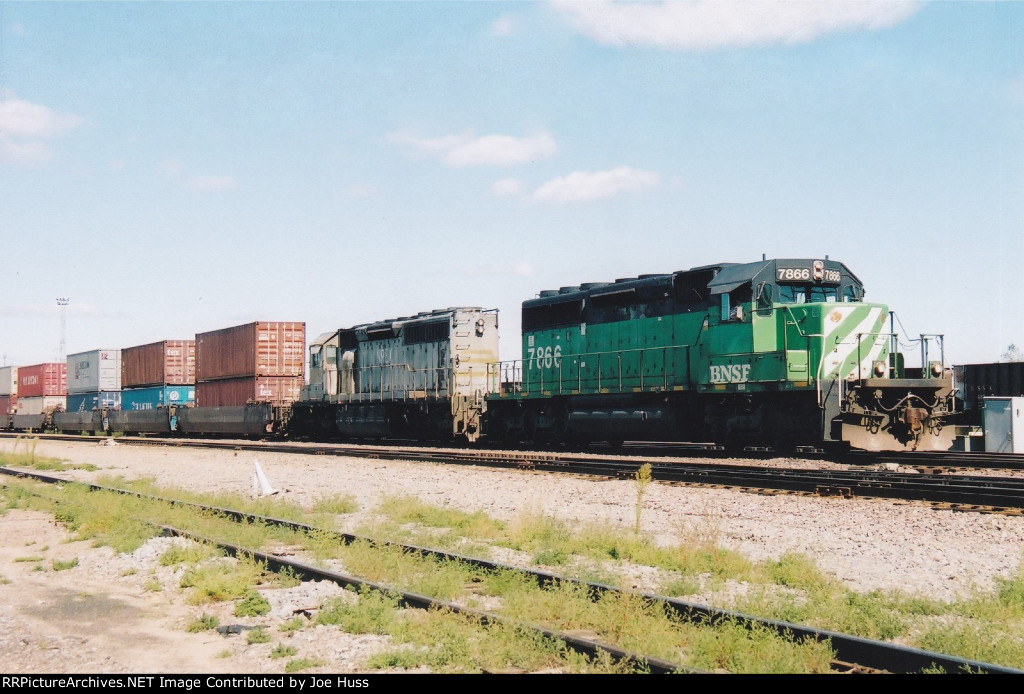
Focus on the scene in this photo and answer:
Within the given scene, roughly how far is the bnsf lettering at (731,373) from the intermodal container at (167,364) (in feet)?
90.2

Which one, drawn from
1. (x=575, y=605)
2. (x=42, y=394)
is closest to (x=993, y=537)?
(x=575, y=605)

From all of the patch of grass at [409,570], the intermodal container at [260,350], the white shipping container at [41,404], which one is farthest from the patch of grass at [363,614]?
the white shipping container at [41,404]

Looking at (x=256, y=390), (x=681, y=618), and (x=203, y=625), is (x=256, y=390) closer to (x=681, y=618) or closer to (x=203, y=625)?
(x=203, y=625)

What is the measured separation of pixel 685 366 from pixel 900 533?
9.25 m

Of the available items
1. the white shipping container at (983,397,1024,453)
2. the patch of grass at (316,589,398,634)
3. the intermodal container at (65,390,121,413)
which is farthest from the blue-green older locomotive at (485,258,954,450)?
the intermodal container at (65,390,121,413)

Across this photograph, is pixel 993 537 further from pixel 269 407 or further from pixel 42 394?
pixel 42 394

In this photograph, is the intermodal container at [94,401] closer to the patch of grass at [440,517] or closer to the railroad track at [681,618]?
the patch of grass at [440,517]

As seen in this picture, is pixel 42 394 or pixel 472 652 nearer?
pixel 472 652

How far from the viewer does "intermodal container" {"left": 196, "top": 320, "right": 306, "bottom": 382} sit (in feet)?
106

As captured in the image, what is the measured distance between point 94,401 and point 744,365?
35747 mm

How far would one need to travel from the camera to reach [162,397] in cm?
3806

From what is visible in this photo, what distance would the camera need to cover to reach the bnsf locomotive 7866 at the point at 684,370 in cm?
1563

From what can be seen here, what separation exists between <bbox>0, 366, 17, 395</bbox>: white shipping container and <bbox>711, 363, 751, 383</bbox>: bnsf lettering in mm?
47152
